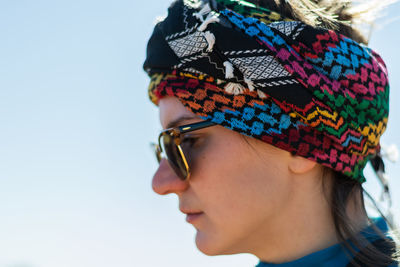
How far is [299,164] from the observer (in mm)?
2238

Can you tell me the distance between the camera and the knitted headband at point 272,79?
2131mm

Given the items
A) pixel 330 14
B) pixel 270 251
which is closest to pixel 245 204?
pixel 270 251

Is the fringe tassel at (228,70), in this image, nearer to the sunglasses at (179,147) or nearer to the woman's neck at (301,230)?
the sunglasses at (179,147)

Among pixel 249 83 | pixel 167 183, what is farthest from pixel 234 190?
pixel 249 83

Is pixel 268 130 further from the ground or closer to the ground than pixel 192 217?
further from the ground

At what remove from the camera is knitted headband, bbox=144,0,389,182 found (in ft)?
6.99

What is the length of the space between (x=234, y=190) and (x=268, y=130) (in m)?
0.34

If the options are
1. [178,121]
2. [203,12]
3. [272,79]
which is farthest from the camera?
[178,121]

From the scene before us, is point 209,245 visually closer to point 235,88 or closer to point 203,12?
point 235,88

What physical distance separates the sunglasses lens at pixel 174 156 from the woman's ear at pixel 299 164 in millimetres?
535

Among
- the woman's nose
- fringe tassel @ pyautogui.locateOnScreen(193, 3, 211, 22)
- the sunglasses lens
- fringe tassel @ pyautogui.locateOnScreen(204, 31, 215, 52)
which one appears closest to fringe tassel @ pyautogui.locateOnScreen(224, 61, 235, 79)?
fringe tassel @ pyautogui.locateOnScreen(204, 31, 215, 52)

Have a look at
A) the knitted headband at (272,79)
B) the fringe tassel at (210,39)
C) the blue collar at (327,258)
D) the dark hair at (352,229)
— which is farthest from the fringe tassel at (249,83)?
the blue collar at (327,258)

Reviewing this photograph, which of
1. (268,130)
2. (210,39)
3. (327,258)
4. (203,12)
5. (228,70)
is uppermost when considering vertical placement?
(203,12)

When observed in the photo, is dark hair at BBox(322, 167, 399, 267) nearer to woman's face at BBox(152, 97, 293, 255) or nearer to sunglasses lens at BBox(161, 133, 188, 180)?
woman's face at BBox(152, 97, 293, 255)
